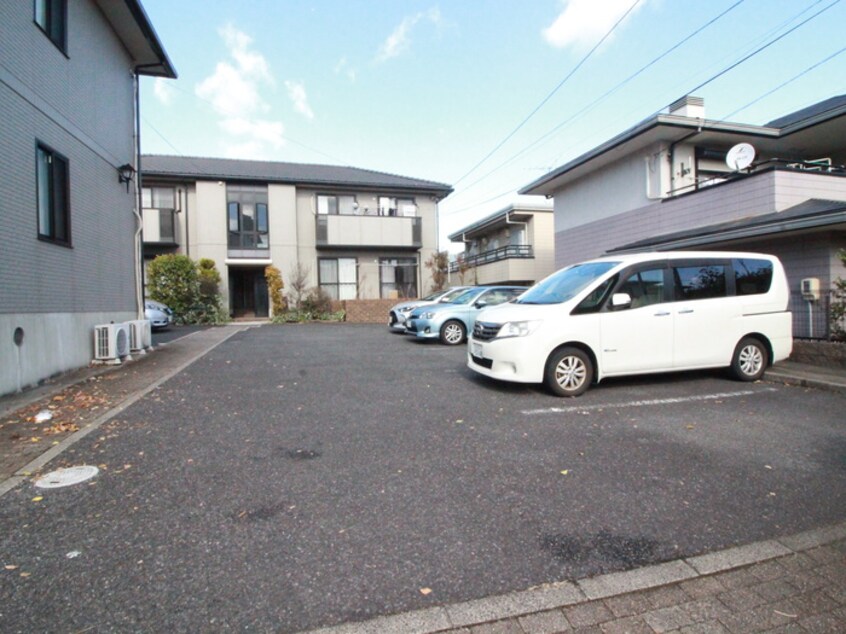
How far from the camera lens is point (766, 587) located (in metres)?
2.20

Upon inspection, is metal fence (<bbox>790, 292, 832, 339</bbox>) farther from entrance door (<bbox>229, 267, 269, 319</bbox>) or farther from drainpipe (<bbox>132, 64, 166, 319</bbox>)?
entrance door (<bbox>229, 267, 269, 319</bbox>)

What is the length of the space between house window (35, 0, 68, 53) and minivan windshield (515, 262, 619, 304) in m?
8.58

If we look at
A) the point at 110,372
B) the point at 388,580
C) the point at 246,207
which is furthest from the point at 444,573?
the point at 246,207

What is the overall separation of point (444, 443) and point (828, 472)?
9.61ft

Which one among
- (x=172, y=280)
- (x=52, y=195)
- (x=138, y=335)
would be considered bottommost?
(x=138, y=335)

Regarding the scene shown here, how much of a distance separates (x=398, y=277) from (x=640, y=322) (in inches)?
690

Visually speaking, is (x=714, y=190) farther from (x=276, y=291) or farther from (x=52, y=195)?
(x=276, y=291)

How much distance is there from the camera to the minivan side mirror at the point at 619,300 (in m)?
5.79

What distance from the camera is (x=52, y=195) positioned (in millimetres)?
7637

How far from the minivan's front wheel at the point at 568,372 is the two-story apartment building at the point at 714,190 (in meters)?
5.30

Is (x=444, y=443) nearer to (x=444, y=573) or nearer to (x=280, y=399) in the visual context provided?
(x=444, y=573)

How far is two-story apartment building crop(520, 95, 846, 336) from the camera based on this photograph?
8820mm

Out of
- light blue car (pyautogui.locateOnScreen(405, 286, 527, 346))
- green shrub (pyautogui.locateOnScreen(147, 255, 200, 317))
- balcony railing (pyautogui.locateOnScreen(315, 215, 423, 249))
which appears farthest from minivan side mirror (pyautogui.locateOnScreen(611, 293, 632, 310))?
green shrub (pyautogui.locateOnScreen(147, 255, 200, 317))

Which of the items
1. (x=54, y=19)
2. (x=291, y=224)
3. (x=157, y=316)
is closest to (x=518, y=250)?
(x=291, y=224)
